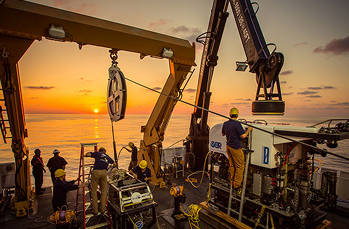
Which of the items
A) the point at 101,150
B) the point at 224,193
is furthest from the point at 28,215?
the point at 224,193

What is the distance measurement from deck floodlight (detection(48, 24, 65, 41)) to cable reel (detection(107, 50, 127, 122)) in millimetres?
1413

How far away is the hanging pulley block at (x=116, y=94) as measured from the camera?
3.96 meters

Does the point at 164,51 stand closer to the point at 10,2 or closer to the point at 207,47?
the point at 10,2

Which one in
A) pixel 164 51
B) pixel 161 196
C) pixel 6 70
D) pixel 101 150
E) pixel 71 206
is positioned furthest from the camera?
pixel 161 196

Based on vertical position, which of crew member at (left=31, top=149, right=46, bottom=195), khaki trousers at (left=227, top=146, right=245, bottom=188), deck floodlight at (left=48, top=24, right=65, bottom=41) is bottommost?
crew member at (left=31, top=149, right=46, bottom=195)

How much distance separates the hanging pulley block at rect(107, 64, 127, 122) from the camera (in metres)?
3.96

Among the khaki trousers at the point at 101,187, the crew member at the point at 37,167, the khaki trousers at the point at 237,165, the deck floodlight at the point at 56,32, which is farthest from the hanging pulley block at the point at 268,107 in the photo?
the crew member at the point at 37,167

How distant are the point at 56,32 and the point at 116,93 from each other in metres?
2.50

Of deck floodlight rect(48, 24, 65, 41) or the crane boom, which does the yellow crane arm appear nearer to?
deck floodlight rect(48, 24, 65, 41)

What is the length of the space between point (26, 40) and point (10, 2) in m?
0.92

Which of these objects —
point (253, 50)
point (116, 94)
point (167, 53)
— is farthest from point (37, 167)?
point (253, 50)

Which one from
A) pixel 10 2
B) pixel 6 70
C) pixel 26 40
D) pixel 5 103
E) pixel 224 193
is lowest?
pixel 224 193

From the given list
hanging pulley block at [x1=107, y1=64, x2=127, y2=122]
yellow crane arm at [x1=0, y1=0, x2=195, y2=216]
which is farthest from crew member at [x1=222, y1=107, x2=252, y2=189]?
yellow crane arm at [x1=0, y1=0, x2=195, y2=216]

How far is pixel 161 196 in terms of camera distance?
316 inches
